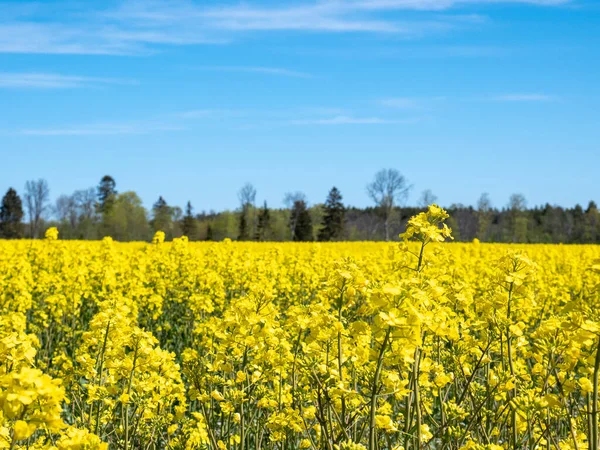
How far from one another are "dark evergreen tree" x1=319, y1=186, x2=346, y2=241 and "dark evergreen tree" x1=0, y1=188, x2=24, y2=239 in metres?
36.3

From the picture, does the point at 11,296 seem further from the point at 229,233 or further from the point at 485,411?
the point at 229,233

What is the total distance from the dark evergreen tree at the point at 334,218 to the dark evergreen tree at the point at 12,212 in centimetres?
3627

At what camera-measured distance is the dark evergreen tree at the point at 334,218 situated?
6888 centimetres

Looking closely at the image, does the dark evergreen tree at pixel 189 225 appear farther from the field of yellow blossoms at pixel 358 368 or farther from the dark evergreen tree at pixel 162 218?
the field of yellow blossoms at pixel 358 368

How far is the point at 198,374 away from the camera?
4414 mm

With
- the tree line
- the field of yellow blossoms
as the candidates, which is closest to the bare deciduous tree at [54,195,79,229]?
the tree line

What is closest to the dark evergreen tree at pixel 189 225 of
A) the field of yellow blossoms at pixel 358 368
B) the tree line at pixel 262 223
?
the tree line at pixel 262 223

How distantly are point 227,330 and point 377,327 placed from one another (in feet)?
5.40

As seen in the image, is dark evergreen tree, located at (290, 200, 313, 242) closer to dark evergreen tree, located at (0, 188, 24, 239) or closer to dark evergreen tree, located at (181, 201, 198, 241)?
dark evergreen tree, located at (181, 201, 198, 241)

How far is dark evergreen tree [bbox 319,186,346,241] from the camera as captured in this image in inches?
2712

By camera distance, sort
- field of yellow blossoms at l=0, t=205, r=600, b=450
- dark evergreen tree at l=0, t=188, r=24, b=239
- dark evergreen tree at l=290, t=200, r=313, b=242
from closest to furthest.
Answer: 1. field of yellow blossoms at l=0, t=205, r=600, b=450
2. dark evergreen tree at l=290, t=200, r=313, b=242
3. dark evergreen tree at l=0, t=188, r=24, b=239

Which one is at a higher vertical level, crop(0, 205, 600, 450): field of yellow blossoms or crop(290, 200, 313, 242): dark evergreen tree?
crop(290, 200, 313, 242): dark evergreen tree

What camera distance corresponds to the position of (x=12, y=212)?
235 feet

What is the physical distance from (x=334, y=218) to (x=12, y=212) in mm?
39621
